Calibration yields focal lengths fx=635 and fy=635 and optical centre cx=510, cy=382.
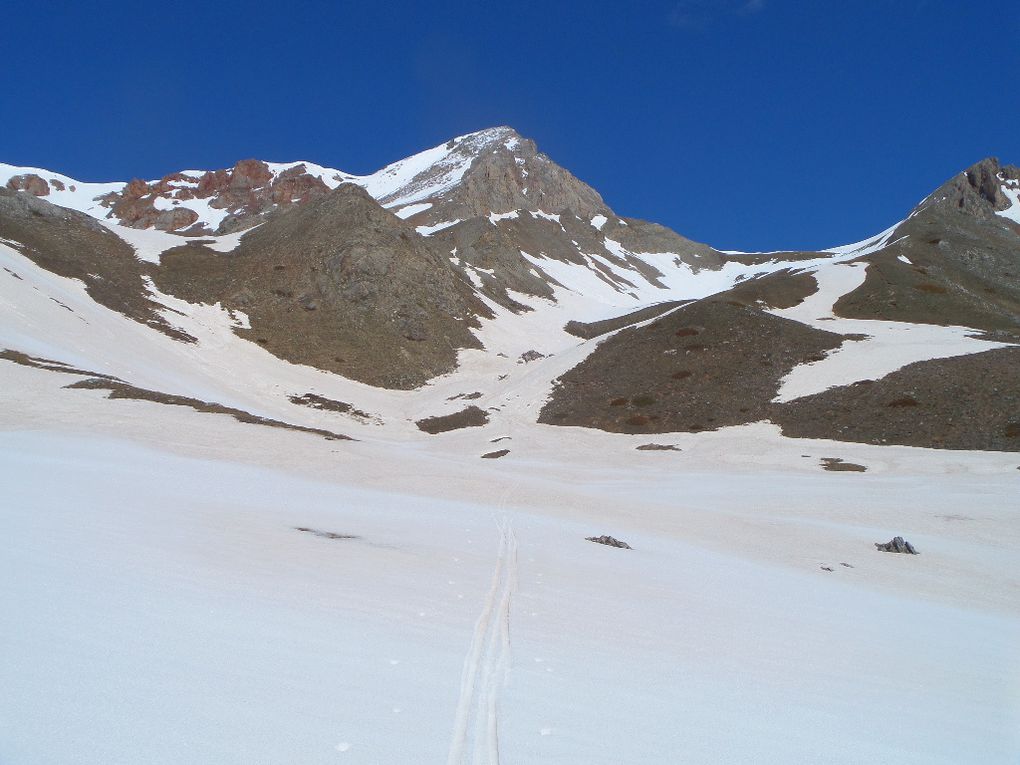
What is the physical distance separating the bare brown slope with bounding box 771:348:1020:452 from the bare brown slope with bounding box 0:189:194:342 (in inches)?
1876

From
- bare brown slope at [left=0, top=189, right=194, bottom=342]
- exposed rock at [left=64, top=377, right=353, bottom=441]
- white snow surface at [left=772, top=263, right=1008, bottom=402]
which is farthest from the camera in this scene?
bare brown slope at [left=0, top=189, right=194, bottom=342]

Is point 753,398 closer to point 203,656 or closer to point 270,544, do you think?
point 270,544

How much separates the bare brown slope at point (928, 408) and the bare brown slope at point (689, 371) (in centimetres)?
379

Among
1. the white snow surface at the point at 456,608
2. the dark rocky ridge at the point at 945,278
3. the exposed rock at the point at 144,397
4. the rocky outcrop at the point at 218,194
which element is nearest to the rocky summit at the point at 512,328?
the dark rocky ridge at the point at 945,278

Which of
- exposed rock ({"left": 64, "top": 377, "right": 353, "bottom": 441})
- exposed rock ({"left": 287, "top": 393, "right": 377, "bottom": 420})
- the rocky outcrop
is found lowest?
exposed rock ({"left": 64, "top": 377, "right": 353, "bottom": 441})

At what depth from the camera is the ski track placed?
4.56m

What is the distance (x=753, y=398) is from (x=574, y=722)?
134 ft

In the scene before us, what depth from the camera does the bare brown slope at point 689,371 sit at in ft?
140

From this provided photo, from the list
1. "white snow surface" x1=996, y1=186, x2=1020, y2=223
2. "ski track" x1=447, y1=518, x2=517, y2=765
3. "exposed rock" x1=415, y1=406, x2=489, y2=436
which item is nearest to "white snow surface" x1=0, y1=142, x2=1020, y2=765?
"ski track" x1=447, y1=518, x2=517, y2=765

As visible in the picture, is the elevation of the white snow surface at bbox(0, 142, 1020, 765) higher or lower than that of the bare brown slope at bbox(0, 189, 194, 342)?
lower

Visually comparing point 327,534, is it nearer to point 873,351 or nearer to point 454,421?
point 454,421

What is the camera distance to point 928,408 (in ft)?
117

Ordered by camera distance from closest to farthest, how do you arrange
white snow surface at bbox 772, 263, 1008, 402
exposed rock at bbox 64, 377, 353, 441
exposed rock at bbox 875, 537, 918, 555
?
exposed rock at bbox 875, 537, 918, 555
exposed rock at bbox 64, 377, 353, 441
white snow surface at bbox 772, 263, 1008, 402

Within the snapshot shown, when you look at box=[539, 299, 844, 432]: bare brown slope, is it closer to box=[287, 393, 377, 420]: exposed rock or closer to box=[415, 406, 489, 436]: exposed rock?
box=[415, 406, 489, 436]: exposed rock
